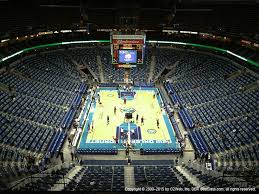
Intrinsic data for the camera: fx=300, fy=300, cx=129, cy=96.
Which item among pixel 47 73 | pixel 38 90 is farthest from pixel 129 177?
pixel 47 73

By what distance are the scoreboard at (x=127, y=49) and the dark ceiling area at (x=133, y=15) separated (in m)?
10.4

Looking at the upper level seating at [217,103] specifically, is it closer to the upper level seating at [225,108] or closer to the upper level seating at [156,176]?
the upper level seating at [225,108]

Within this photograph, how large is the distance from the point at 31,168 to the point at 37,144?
3788 millimetres

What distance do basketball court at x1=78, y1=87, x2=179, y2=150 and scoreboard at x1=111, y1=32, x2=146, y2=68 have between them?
Answer: 4.16 m

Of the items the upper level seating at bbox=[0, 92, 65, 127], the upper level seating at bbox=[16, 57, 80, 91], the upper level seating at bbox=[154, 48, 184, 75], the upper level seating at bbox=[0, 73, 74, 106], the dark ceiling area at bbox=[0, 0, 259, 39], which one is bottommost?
the upper level seating at bbox=[0, 92, 65, 127]

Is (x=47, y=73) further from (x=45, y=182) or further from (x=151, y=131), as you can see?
(x=45, y=182)

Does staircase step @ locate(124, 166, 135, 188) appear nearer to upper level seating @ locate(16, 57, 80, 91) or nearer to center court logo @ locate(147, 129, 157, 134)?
center court logo @ locate(147, 129, 157, 134)

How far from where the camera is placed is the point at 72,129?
28.0 meters

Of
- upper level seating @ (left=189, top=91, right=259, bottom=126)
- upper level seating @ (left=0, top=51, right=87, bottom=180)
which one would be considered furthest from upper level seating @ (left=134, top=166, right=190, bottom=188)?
upper level seating @ (left=189, top=91, right=259, bottom=126)

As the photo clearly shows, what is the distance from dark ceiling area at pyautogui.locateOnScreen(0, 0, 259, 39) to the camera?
4216 centimetres

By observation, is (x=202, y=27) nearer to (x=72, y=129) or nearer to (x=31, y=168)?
(x=72, y=129)

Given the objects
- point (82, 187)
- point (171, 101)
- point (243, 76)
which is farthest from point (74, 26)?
point (82, 187)

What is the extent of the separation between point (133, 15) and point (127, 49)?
12.2 m

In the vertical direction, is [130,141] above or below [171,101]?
below
